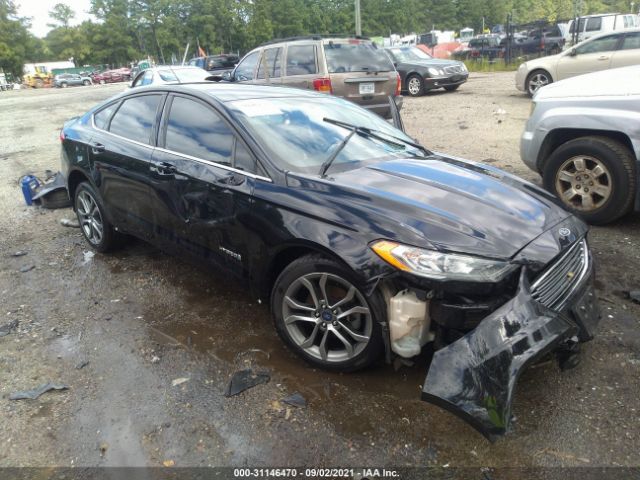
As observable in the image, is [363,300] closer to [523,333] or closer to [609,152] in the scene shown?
[523,333]

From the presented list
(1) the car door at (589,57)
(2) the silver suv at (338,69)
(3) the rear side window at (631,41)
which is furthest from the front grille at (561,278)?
(3) the rear side window at (631,41)

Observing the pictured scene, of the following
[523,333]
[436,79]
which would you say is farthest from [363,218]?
[436,79]

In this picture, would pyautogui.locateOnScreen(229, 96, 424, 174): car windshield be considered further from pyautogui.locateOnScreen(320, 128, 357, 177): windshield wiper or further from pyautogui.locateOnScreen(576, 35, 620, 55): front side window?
pyautogui.locateOnScreen(576, 35, 620, 55): front side window

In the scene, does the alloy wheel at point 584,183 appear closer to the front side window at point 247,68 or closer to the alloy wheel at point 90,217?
the alloy wheel at point 90,217

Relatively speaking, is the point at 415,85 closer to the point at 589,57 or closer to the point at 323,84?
the point at 589,57

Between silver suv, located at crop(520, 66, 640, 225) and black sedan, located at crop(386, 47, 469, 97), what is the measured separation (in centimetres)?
1071

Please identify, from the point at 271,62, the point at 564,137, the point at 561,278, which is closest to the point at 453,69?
the point at 271,62

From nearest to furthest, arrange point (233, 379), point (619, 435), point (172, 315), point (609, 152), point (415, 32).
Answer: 1. point (619, 435)
2. point (233, 379)
3. point (172, 315)
4. point (609, 152)
5. point (415, 32)

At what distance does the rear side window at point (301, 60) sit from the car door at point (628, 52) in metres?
7.21

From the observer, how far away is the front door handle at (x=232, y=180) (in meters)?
3.15

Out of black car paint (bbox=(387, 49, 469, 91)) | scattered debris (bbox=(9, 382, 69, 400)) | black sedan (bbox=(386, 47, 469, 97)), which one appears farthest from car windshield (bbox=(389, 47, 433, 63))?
scattered debris (bbox=(9, 382, 69, 400))

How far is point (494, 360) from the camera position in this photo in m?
2.16

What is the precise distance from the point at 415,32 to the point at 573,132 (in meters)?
71.1

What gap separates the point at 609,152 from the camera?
452 centimetres
